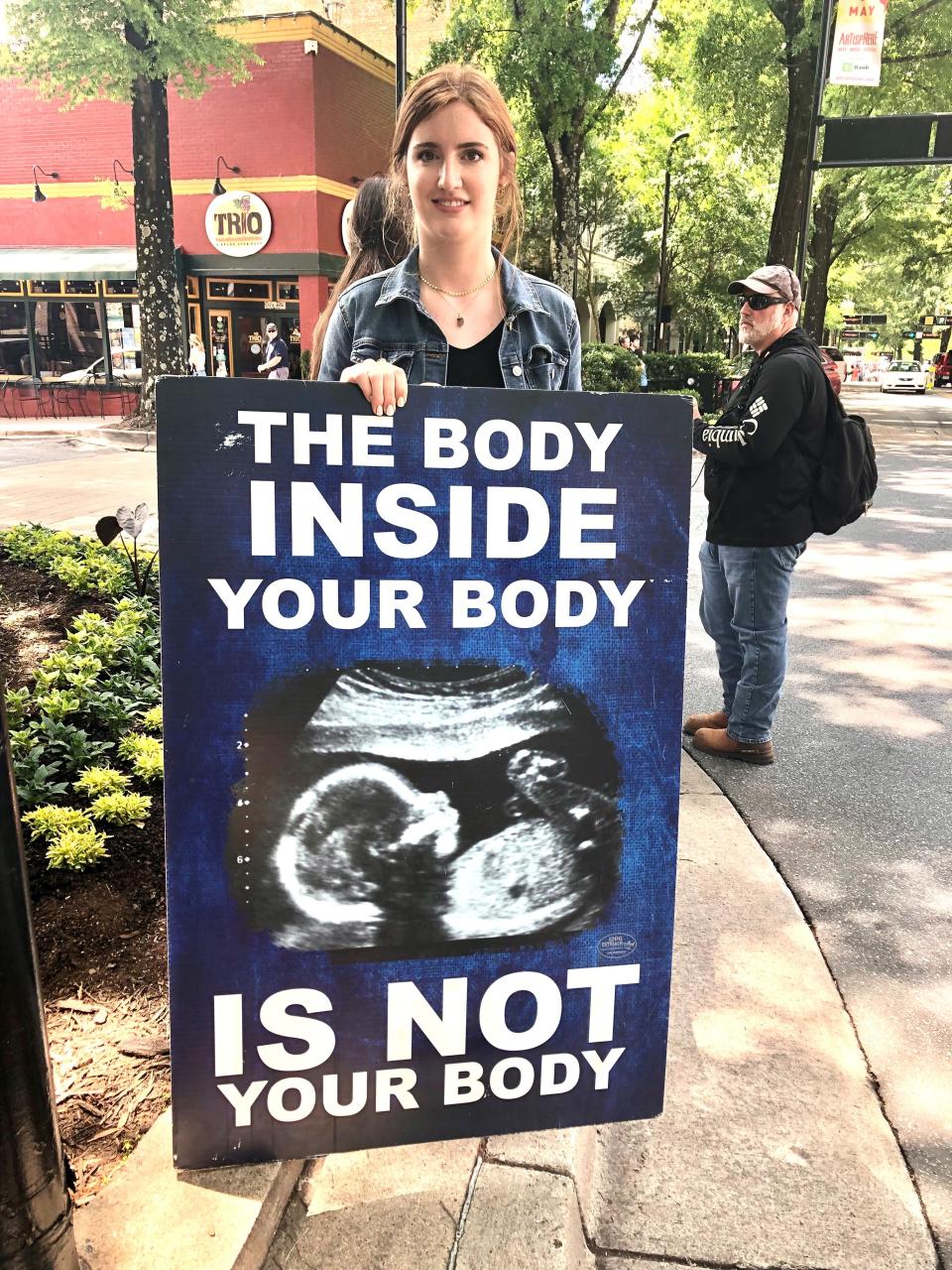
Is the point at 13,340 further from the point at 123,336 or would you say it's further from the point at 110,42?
the point at 110,42

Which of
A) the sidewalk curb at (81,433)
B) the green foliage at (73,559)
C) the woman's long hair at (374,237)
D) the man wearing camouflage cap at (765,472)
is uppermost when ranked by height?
the woman's long hair at (374,237)

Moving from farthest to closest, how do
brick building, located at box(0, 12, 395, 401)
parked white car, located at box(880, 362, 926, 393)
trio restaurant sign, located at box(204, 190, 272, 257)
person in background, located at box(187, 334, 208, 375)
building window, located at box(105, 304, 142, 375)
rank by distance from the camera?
parked white car, located at box(880, 362, 926, 393) < building window, located at box(105, 304, 142, 375) < trio restaurant sign, located at box(204, 190, 272, 257) < brick building, located at box(0, 12, 395, 401) < person in background, located at box(187, 334, 208, 375)

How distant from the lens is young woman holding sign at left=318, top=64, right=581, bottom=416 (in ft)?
7.25

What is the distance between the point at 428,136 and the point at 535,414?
0.81m

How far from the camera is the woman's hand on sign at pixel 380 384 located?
1.71 metres

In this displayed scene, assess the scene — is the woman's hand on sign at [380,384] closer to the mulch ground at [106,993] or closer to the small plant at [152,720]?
the mulch ground at [106,993]

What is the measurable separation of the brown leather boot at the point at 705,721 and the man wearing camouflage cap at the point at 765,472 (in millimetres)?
272

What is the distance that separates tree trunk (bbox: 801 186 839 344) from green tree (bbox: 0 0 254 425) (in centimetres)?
1826

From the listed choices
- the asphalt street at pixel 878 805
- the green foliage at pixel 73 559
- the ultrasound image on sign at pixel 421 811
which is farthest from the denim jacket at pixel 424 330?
the green foliage at pixel 73 559

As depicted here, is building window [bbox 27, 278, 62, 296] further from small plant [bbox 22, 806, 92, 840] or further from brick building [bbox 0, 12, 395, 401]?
small plant [bbox 22, 806, 92, 840]

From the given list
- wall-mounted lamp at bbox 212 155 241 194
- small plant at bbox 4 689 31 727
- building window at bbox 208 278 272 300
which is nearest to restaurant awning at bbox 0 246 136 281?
building window at bbox 208 278 272 300

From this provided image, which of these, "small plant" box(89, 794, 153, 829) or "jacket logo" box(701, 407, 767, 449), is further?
"jacket logo" box(701, 407, 767, 449)

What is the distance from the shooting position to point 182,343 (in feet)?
60.8

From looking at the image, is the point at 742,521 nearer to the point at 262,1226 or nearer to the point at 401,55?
the point at 262,1226
